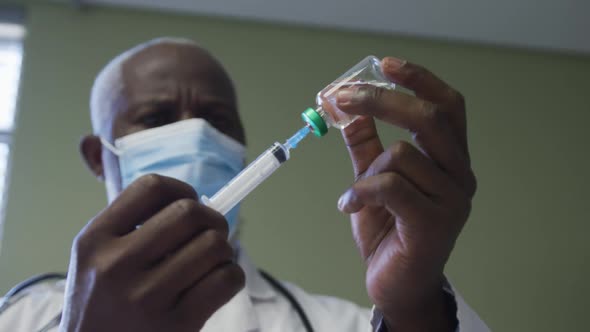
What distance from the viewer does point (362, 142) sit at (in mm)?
663

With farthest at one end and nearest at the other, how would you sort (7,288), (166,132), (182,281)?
(7,288), (166,132), (182,281)

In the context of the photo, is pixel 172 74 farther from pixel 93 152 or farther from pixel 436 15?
pixel 436 15

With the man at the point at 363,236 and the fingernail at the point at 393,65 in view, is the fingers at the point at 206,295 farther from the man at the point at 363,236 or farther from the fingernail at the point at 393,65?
the fingernail at the point at 393,65

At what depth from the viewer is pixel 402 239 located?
586 millimetres

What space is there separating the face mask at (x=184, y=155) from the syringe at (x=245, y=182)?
290mm

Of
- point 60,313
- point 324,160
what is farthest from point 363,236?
point 324,160

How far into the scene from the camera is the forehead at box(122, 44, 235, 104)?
1041 millimetres

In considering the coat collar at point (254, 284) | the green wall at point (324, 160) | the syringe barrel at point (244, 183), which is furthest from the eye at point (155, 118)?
the green wall at point (324, 160)

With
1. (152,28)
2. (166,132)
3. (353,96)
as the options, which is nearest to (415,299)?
(353,96)

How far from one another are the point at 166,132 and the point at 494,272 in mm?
1288

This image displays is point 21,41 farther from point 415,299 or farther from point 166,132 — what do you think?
point 415,299

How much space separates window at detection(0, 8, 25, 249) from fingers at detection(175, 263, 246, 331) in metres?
1.46

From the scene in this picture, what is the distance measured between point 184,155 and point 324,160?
92 centimetres

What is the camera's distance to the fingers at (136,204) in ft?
1.61
